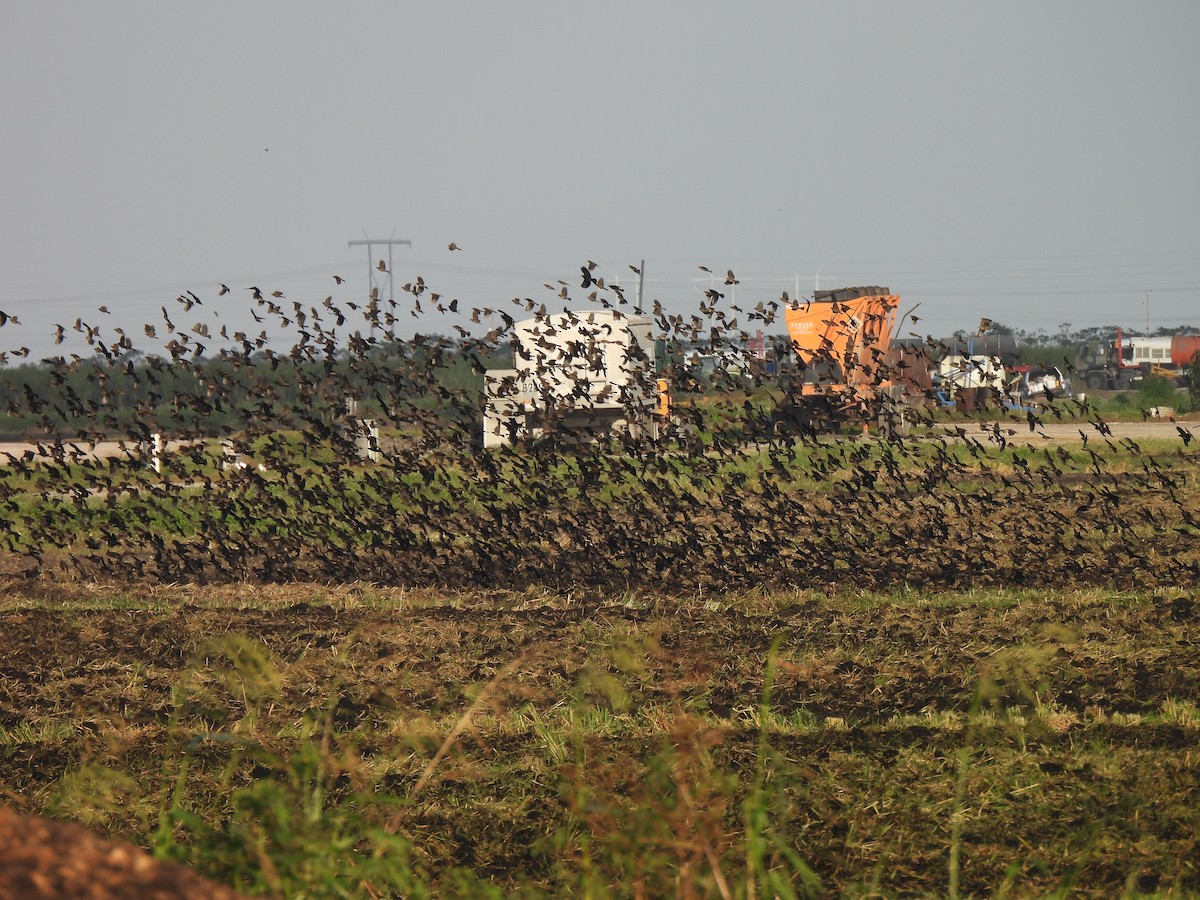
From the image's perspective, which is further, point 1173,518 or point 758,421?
point 1173,518

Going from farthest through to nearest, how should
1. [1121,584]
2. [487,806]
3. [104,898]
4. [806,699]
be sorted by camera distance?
[1121,584] < [806,699] < [487,806] < [104,898]

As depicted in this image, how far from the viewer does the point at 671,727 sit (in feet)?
16.4

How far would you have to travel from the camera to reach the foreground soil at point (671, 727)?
12.2 feet

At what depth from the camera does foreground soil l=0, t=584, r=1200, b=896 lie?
3721mm

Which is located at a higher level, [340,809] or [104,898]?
[104,898]

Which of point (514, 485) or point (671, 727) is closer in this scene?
point (671, 727)

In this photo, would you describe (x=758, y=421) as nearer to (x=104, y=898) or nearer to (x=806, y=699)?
(x=806, y=699)

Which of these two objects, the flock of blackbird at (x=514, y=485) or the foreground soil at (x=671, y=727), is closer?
the foreground soil at (x=671, y=727)

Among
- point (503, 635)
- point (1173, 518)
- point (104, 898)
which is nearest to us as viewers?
point (104, 898)

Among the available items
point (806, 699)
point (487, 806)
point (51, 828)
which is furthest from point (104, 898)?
point (806, 699)

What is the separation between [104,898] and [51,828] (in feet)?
1.14

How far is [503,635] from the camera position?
6816mm

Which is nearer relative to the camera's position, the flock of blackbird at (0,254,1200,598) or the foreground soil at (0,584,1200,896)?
the foreground soil at (0,584,1200,896)

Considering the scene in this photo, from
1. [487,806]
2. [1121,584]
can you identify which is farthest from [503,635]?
[1121,584]
